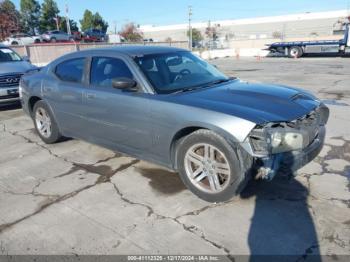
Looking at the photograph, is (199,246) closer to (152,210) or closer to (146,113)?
(152,210)

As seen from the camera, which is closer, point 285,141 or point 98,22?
point 285,141

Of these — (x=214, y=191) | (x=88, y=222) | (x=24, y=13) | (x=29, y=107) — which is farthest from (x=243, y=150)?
(x=24, y=13)

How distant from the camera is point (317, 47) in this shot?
2667cm

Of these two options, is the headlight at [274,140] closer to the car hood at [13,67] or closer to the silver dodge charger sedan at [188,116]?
the silver dodge charger sedan at [188,116]

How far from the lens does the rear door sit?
3957mm

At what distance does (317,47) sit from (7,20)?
1742 inches

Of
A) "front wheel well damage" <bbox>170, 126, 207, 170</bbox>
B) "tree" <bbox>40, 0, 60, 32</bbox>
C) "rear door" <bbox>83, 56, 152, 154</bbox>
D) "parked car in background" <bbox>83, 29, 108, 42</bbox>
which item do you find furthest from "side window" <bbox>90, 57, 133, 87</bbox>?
"tree" <bbox>40, 0, 60, 32</bbox>

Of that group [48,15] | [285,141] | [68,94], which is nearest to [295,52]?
[68,94]

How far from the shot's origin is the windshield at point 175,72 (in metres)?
4.01

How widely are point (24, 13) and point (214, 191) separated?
7040 centimetres

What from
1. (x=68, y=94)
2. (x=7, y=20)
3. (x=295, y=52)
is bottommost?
(x=295, y=52)

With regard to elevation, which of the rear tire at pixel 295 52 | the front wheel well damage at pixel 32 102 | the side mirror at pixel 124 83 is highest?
the side mirror at pixel 124 83

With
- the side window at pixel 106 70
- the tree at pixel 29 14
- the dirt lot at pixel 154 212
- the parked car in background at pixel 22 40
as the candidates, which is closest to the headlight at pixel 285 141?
the dirt lot at pixel 154 212

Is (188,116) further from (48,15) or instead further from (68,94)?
(48,15)
